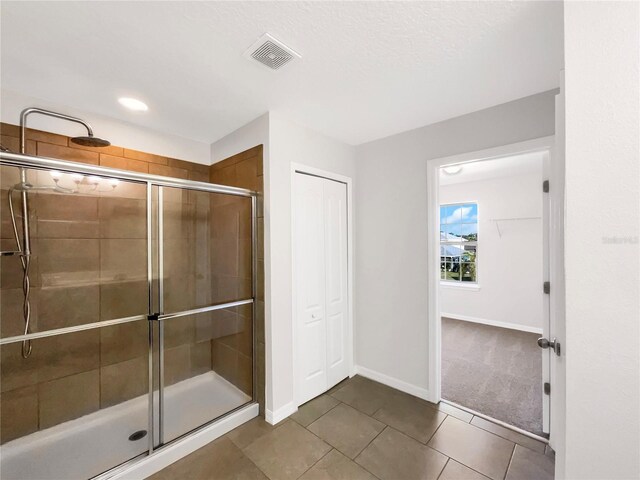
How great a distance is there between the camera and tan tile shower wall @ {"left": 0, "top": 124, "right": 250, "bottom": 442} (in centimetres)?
183

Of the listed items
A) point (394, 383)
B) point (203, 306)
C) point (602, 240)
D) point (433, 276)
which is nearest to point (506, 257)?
point (433, 276)

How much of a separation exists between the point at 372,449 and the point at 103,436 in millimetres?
1983

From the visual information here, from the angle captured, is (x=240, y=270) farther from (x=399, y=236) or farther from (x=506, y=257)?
(x=506, y=257)

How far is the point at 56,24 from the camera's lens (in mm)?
1261

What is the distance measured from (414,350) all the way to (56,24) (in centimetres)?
324

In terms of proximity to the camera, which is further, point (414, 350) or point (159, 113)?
point (414, 350)

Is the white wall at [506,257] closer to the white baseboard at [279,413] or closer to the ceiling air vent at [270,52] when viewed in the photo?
the white baseboard at [279,413]

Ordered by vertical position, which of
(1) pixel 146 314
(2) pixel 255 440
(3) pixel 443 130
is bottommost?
(2) pixel 255 440

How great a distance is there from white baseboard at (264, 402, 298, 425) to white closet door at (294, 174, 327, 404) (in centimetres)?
12

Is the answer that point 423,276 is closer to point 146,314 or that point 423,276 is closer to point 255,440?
point 255,440

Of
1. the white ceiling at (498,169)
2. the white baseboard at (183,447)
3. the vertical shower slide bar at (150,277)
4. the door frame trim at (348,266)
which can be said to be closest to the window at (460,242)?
the white ceiling at (498,169)

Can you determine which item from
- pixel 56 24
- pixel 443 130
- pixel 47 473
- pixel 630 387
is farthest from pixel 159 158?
pixel 630 387

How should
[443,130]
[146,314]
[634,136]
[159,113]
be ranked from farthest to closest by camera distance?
[443,130]
[159,113]
[146,314]
[634,136]

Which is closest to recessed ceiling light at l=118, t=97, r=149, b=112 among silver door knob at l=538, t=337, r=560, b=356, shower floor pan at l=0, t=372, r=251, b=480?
shower floor pan at l=0, t=372, r=251, b=480
